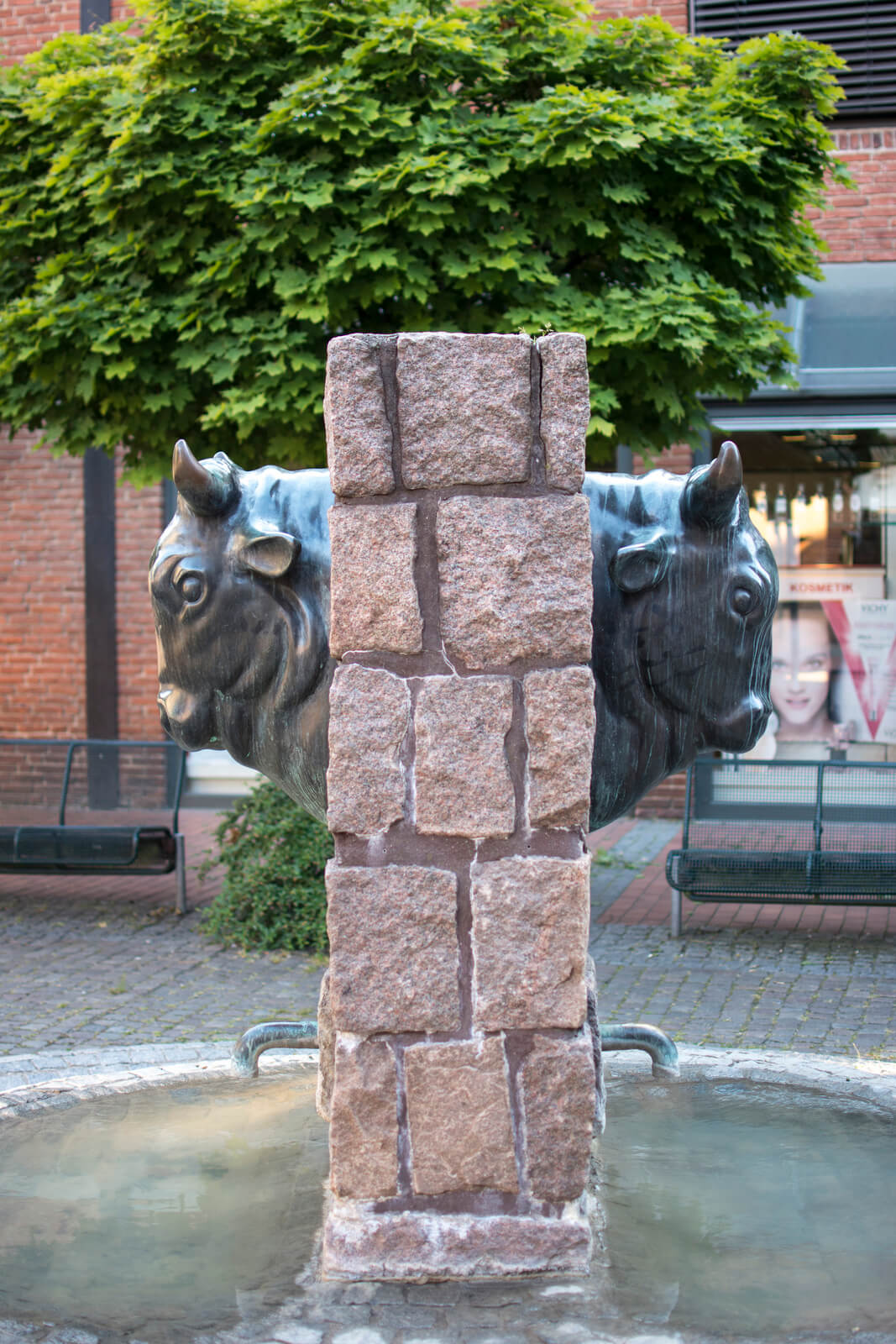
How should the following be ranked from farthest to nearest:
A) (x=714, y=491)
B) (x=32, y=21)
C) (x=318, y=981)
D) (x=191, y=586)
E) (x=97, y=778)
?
(x=97, y=778) → (x=32, y=21) → (x=318, y=981) → (x=191, y=586) → (x=714, y=491)

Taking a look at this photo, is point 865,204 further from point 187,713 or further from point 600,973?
point 187,713

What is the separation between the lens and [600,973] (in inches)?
265

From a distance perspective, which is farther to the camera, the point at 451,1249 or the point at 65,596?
the point at 65,596

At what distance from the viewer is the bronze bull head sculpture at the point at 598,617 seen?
3289 millimetres

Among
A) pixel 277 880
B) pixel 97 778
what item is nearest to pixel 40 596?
pixel 97 778

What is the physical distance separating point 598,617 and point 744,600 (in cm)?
35

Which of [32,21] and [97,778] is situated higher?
[32,21]

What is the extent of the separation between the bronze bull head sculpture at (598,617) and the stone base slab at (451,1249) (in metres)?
1.00

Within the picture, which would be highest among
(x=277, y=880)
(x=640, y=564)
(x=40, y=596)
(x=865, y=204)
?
(x=865, y=204)

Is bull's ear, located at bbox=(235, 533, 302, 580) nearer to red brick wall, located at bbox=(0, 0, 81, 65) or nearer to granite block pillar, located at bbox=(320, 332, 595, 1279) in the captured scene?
granite block pillar, located at bbox=(320, 332, 595, 1279)

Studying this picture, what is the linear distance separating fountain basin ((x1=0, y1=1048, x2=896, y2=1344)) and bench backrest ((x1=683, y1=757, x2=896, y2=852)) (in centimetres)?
292

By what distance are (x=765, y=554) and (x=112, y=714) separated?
9.79 metres

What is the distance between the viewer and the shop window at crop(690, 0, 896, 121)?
10.7 m

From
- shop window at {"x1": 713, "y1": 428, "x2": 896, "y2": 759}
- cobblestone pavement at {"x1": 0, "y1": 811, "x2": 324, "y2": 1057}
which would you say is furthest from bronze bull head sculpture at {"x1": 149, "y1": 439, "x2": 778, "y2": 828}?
shop window at {"x1": 713, "y1": 428, "x2": 896, "y2": 759}
